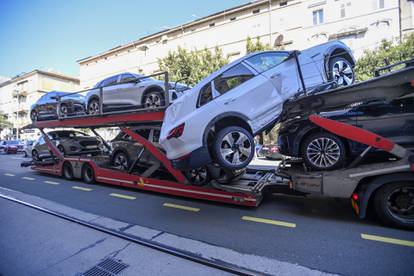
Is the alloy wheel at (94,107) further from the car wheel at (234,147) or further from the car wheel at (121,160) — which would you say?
the car wheel at (234,147)

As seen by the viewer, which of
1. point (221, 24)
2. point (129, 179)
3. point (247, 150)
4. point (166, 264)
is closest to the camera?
point (166, 264)

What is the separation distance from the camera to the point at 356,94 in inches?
153

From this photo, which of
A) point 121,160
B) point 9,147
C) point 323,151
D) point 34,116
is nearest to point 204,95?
point 323,151

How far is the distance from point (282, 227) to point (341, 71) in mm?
3307

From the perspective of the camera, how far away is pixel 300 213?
459 centimetres

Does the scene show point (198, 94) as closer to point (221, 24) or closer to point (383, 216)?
point (383, 216)

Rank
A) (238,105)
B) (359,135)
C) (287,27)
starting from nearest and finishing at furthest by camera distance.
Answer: (359,135), (238,105), (287,27)

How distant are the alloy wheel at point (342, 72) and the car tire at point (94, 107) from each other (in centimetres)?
640

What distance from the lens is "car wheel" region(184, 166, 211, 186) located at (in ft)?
18.3

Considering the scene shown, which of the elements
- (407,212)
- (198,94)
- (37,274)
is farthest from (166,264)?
(407,212)

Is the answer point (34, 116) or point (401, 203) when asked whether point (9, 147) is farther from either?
point (401, 203)

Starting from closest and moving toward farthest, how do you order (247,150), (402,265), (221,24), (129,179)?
(402,265), (247,150), (129,179), (221,24)

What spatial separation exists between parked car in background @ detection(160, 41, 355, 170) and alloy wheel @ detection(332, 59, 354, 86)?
74 mm

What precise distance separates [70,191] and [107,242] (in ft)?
13.4
